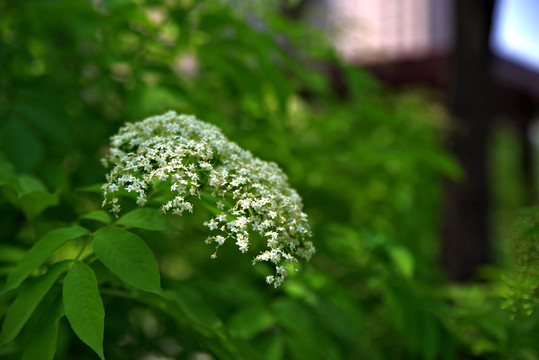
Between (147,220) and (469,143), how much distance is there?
260 centimetres

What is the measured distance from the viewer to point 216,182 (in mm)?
1063

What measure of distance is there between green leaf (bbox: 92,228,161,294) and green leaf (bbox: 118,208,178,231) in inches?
1.1

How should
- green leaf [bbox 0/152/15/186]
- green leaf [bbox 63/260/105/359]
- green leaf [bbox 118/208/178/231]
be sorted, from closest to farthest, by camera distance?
green leaf [bbox 63/260/105/359] < green leaf [bbox 118/208/178/231] < green leaf [bbox 0/152/15/186]

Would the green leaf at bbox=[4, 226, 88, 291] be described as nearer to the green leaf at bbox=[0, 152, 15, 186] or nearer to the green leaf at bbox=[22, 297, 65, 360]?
the green leaf at bbox=[22, 297, 65, 360]

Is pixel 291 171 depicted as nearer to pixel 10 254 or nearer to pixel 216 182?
pixel 10 254

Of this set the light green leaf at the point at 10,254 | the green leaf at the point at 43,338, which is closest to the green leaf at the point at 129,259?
the green leaf at the point at 43,338

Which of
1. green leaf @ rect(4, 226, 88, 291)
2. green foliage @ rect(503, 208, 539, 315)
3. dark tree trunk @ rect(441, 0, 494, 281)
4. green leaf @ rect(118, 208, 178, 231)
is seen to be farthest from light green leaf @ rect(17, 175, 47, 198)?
dark tree trunk @ rect(441, 0, 494, 281)

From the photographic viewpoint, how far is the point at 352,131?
141 inches

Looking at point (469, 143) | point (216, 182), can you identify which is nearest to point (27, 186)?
point (216, 182)

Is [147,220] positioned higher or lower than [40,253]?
higher

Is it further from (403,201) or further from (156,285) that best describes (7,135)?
(403,201)

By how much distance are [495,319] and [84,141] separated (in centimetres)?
170

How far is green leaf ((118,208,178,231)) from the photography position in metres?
1.08

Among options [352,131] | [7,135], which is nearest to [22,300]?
[7,135]
